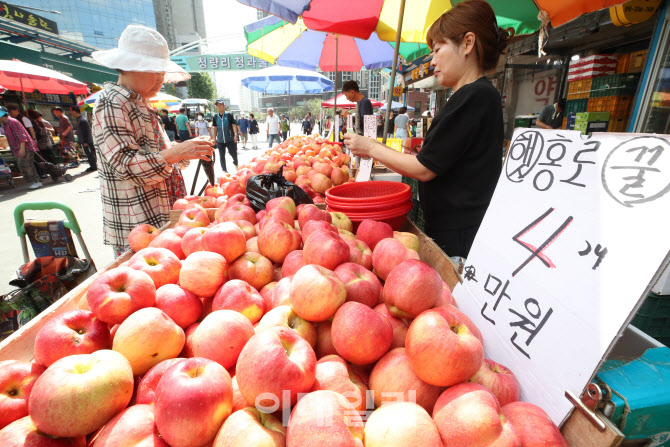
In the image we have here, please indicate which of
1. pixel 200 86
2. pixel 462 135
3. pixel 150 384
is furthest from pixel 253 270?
pixel 200 86

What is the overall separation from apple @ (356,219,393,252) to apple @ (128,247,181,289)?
38.5 inches

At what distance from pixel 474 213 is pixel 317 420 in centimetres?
158

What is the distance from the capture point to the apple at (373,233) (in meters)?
1.84

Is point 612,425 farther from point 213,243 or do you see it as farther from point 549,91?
point 549,91

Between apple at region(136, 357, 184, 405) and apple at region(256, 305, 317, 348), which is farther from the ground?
apple at region(256, 305, 317, 348)

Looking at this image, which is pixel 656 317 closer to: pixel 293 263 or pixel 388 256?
pixel 388 256

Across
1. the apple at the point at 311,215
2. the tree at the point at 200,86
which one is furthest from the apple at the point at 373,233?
the tree at the point at 200,86

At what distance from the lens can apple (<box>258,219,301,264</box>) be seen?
1.65 meters

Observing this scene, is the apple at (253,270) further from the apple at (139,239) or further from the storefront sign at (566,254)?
the storefront sign at (566,254)

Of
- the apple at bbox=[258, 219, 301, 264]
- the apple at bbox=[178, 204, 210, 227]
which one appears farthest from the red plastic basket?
Answer: the apple at bbox=[178, 204, 210, 227]

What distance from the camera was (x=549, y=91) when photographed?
29.1 feet

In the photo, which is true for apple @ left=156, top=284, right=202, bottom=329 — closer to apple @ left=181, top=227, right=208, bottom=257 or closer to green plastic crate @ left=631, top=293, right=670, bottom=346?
apple @ left=181, top=227, right=208, bottom=257

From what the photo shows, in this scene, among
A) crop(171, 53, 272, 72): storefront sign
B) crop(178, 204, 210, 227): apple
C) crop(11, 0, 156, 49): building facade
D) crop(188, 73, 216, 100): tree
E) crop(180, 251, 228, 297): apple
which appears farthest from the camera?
crop(188, 73, 216, 100): tree

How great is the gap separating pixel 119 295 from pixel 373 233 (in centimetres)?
122
